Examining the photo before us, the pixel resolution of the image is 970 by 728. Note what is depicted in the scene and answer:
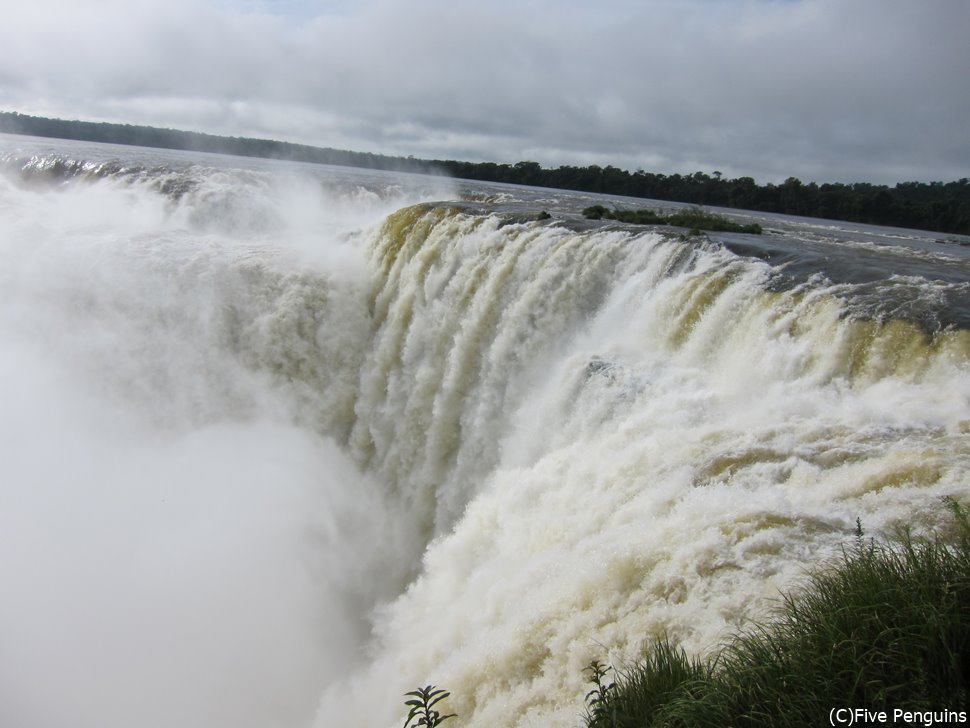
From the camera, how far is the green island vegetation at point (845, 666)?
264 cm

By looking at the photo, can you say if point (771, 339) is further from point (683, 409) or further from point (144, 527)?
point (144, 527)

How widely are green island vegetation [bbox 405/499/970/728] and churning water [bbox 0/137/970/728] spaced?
2.07 ft

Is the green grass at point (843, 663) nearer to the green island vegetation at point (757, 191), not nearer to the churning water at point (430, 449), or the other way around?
the churning water at point (430, 449)

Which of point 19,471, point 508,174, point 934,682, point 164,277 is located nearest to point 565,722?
point 934,682

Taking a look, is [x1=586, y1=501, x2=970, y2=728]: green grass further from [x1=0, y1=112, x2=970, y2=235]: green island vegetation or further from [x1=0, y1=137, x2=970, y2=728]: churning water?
[x1=0, y1=112, x2=970, y2=235]: green island vegetation

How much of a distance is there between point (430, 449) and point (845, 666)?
28.8ft

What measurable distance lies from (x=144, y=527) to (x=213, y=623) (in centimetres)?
250

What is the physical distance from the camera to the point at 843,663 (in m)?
2.84

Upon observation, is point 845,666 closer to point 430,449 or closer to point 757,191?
point 430,449

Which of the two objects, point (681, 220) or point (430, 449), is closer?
point (430, 449)

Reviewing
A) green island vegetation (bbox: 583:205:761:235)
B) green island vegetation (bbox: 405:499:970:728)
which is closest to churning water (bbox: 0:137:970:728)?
green island vegetation (bbox: 405:499:970:728)

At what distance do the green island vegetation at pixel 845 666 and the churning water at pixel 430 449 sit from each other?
630mm

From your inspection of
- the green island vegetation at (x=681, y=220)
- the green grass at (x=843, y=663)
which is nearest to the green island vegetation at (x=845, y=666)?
the green grass at (x=843, y=663)

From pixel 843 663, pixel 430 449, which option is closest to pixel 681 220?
pixel 430 449
